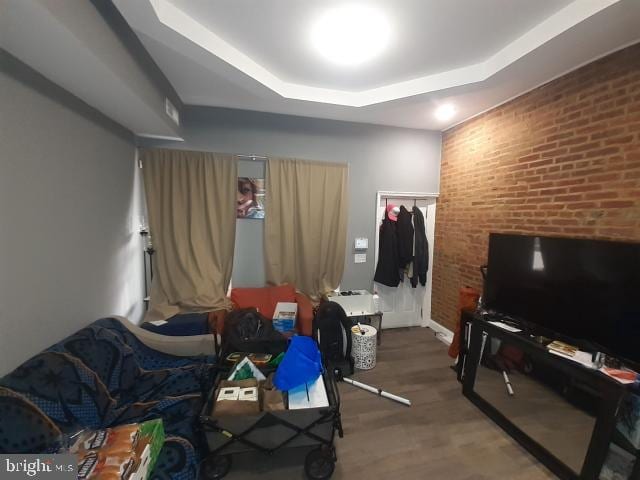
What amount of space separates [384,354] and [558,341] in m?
1.59

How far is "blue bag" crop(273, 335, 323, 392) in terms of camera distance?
5.36 feet

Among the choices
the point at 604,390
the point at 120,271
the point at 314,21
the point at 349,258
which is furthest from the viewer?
the point at 349,258

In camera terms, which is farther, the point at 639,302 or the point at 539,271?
the point at 539,271

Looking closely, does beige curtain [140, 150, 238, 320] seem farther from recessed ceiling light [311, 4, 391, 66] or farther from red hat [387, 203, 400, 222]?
red hat [387, 203, 400, 222]

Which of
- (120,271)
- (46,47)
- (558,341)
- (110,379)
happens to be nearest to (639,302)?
(558,341)

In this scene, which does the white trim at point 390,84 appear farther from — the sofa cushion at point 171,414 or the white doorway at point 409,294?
the sofa cushion at point 171,414

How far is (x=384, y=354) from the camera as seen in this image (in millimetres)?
2896

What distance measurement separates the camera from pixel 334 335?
8.50ft

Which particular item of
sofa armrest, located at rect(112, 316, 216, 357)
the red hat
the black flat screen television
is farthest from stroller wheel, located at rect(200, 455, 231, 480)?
the red hat

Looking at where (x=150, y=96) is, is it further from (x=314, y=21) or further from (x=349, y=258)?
(x=349, y=258)

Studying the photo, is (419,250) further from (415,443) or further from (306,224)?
(415,443)

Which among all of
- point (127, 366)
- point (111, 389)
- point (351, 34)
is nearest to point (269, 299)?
point (127, 366)

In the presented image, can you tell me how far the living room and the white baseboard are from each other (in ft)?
0.13

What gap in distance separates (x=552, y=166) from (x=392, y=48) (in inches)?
64.0
